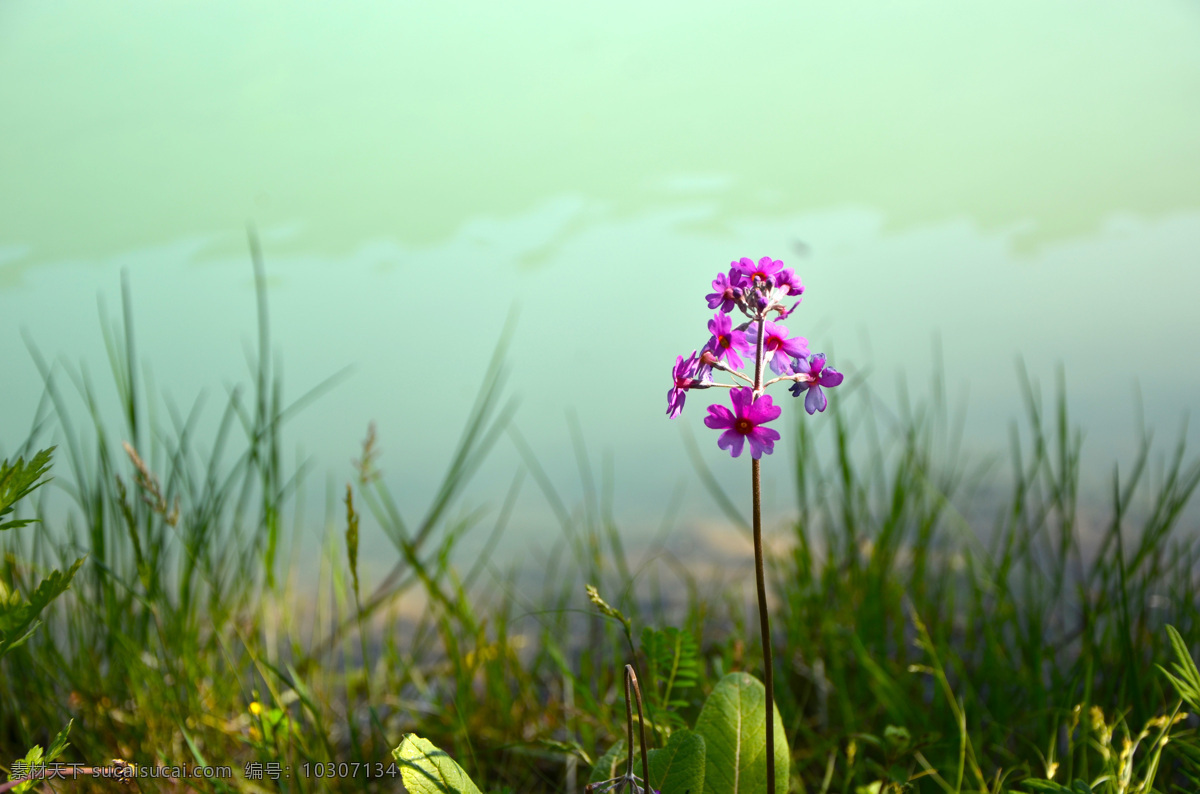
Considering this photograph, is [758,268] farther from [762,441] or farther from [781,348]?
[762,441]

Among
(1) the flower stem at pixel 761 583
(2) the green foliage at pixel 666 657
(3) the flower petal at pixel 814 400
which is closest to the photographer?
(1) the flower stem at pixel 761 583

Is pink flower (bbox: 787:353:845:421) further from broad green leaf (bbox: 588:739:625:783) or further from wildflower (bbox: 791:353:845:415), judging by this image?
broad green leaf (bbox: 588:739:625:783)

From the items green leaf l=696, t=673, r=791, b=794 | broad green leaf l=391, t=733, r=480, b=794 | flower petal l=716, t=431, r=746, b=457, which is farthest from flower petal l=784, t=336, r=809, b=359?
broad green leaf l=391, t=733, r=480, b=794

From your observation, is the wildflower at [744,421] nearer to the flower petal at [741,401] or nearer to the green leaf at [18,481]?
the flower petal at [741,401]

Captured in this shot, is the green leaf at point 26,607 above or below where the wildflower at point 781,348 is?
below

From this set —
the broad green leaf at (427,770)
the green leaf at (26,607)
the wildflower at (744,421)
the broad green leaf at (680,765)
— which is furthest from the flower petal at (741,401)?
the green leaf at (26,607)

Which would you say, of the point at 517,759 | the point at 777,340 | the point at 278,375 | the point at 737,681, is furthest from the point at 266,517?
the point at 777,340

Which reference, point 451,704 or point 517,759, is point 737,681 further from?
point 451,704
